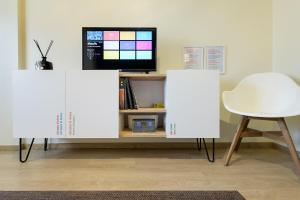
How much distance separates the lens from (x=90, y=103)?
2.08 meters

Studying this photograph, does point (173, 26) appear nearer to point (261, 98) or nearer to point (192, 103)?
point (192, 103)

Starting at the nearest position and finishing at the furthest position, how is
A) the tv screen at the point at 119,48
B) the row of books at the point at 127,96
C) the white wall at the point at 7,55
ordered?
the row of books at the point at 127,96
the tv screen at the point at 119,48
the white wall at the point at 7,55

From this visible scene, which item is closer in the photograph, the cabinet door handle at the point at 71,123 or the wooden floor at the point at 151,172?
the wooden floor at the point at 151,172

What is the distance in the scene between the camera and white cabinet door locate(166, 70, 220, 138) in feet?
6.84

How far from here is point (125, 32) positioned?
2334 millimetres

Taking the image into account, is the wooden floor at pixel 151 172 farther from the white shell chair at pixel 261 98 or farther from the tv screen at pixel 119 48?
the tv screen at pixel 119 48

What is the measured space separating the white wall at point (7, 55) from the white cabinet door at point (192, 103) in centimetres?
157

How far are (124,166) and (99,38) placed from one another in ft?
3.81

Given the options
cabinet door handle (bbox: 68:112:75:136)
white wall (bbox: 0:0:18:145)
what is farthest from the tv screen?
white wall (bbox: 0:0:18:145)

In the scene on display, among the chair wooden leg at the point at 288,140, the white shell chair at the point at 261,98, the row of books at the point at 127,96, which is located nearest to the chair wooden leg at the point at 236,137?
the white shell chair at the point at 261,98

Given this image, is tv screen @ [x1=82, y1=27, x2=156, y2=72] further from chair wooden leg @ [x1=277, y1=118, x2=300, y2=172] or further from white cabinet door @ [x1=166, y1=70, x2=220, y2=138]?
chair wooden leg @ [x1=277, y1=118, x2=300, y2=172]

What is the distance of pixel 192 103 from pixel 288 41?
1.16m

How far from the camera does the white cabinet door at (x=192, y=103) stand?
209 cm

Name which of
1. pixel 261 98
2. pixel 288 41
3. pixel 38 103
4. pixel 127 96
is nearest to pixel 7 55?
pixel 38 103
